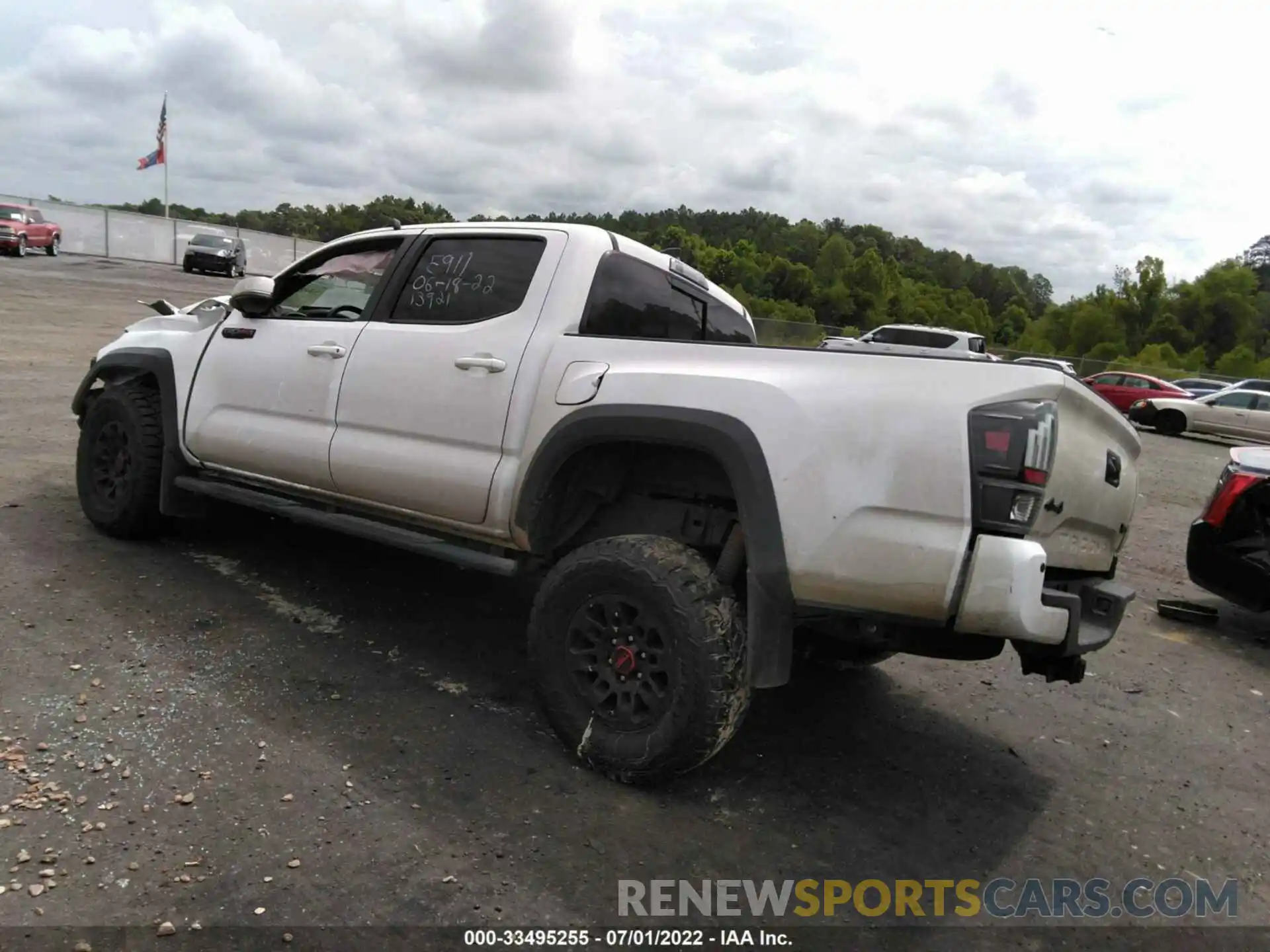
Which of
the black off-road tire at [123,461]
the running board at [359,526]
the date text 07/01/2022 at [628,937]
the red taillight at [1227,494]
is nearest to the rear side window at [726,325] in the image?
the running board at [359,526]

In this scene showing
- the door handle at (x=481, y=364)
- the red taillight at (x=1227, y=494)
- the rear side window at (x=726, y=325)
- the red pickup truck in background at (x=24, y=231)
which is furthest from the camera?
the red pickup truck in background at (x=24, y=231)

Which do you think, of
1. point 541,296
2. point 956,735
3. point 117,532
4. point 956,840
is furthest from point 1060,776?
point 117,532

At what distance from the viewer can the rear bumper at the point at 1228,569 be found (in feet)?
17.4

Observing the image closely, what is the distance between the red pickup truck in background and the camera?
97.0 ft

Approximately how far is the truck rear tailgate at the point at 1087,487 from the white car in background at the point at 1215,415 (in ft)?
72.6

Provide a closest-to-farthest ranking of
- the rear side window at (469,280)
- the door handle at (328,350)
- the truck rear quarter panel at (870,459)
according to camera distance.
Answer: the truck rear quarter panel at (870,459) → the rear side window at (469,280) → the door handle at (328,350)

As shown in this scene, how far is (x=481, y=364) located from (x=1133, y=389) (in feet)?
85.2

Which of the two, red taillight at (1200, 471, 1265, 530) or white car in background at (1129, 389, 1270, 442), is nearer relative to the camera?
red taillight at (1200, 471, 1265, 530)

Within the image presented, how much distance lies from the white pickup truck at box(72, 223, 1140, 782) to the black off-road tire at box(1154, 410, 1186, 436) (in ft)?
72.6

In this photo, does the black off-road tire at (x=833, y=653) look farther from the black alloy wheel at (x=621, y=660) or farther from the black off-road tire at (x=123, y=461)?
the black off-road tire at (x=123, y=461)

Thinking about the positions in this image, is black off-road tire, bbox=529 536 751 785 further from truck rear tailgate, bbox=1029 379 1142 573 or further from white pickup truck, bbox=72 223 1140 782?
truck rear tailgate, bbox=1029 379 1142 573

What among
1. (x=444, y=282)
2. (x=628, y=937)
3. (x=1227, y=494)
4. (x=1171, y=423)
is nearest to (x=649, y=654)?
(x=628, y=937)

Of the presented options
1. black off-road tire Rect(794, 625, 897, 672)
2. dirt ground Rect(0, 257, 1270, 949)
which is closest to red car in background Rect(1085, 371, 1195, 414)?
dirt ground Rect(0, 257, 1270, 949)

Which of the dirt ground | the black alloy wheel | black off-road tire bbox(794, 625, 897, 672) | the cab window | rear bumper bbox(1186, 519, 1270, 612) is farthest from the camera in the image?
rear bumper bbox(1186, 519, 1270, 612)
